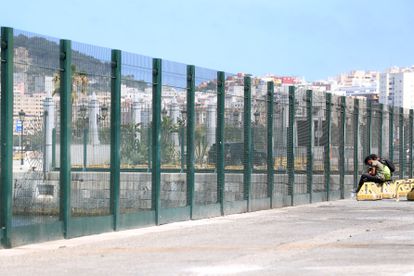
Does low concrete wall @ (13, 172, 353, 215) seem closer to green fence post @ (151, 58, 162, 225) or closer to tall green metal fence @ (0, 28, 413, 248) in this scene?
tall green metal fence @ (0, 28, 413, 248)

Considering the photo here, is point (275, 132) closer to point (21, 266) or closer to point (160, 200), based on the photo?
point (160, 200)

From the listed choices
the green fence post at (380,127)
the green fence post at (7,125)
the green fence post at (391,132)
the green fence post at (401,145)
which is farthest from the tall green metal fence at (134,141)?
the green fence post at (401,145)

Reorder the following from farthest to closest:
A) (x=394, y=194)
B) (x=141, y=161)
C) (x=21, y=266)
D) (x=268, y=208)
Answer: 1. (x=394, y=194)
2. (x=268, y=208)
3. (x=141, y=161)
4. (x=21, y=266)

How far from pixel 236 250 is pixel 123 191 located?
12.2 feet

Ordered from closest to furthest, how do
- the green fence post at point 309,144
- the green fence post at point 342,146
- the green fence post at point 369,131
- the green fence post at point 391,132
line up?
1. the green fence post at point 309,144
2. the green fence post at point 342,146
3. the green fence post at point 369,131
4. the green fence post at point 391,132

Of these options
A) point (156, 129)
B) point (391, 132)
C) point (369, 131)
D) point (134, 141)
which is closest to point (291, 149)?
point (369, 131)

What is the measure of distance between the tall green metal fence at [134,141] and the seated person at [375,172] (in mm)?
1656

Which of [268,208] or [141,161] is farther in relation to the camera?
[268,208]

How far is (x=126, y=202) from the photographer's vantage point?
53.8ft

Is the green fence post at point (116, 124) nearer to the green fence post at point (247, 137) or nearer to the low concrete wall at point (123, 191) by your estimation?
the low concrete wall at point (123, 191)

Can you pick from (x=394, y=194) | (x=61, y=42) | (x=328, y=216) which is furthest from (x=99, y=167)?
(x=394, y=194)

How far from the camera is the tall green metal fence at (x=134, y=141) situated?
45.3 ft

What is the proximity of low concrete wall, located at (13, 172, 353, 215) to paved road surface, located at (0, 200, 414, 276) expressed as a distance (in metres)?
0.56

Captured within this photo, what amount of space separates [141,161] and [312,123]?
9620 millimetres
